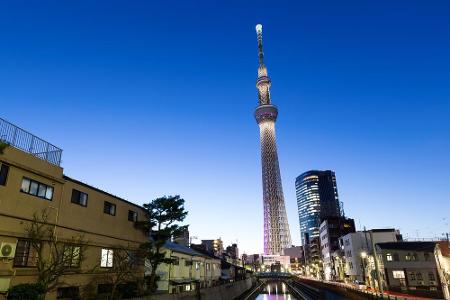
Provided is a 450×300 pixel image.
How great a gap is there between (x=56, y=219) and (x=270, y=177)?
132m

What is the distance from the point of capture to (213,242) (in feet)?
501

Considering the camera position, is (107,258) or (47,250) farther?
(107,258)

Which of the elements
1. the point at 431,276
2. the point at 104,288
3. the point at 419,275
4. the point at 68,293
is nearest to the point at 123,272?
the point at 104,288

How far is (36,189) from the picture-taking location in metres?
18.6

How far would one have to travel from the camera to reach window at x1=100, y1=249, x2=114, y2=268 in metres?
24.0

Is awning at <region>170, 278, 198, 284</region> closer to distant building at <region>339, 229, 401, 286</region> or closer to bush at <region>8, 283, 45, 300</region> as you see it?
bush at <region>8, 283, 45, 300</region>

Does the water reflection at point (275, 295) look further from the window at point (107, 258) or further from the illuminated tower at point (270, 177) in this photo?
the illuminated tower at point (270, 177)

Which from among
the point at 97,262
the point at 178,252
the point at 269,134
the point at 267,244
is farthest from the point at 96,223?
the point at 267,244

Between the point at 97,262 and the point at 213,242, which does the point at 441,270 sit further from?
the point at 213,242

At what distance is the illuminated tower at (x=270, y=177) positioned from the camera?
484 ft

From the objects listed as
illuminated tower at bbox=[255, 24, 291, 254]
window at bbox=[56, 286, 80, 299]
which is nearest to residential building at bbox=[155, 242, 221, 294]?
window at bbox=[56, 286, 80, 299]

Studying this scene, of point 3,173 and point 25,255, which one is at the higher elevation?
point 3,173

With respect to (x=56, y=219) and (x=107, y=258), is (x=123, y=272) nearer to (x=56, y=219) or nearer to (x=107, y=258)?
(x=107, y=258)

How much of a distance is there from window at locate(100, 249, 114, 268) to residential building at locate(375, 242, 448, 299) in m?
45.3
